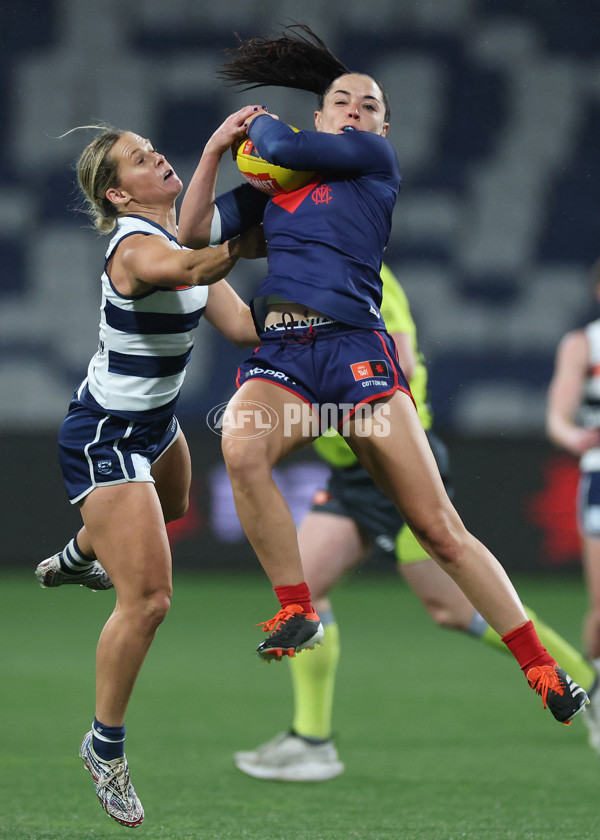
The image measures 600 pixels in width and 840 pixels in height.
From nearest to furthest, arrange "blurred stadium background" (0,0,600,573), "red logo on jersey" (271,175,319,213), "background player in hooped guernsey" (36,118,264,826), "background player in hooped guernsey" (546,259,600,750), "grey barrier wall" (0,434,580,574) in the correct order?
1. "red logo on jersey" (271,175,319,213)
2. "background player in hooped guernsey" (36,118,264,826)
3. "background player in hooped guernsey" (546,259,600,750)
4. "grey barrier wall" (0,434,580,574)
5. "blurred stadium background" (0,0,600,573)

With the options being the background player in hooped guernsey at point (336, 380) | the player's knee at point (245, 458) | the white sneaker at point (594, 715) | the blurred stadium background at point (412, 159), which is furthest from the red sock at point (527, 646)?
the blurred stadium background at point (412, 159)

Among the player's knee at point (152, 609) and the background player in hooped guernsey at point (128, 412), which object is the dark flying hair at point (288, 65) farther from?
the player's knee at point (152, 609)

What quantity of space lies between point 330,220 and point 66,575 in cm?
167

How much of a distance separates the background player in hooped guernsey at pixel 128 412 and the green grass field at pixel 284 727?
59cm

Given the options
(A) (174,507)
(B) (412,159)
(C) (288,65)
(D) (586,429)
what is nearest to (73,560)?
(A) (174,507)

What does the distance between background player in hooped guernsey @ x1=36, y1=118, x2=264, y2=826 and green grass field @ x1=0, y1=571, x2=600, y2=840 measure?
1.93ft

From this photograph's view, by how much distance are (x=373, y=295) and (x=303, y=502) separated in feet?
21.8

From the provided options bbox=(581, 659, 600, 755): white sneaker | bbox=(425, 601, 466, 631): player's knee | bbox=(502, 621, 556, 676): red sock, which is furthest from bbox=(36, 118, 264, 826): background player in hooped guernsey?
bbox=(581, 659, 600, 755): white sneaker

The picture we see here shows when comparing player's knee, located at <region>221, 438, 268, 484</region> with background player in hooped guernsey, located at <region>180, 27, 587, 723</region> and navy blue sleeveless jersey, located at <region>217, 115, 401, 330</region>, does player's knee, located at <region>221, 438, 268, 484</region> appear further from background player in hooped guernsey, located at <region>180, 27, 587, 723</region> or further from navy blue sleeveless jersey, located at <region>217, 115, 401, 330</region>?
navy blue sleeveless jersey, located at <region>217, 115, 401, 330</region>

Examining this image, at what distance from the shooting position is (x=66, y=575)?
4.21m

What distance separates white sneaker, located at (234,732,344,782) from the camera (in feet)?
15.6

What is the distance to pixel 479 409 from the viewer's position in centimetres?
1214

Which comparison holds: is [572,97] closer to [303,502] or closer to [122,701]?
[303,502]

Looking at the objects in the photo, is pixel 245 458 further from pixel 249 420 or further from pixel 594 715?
pixel 594 715
